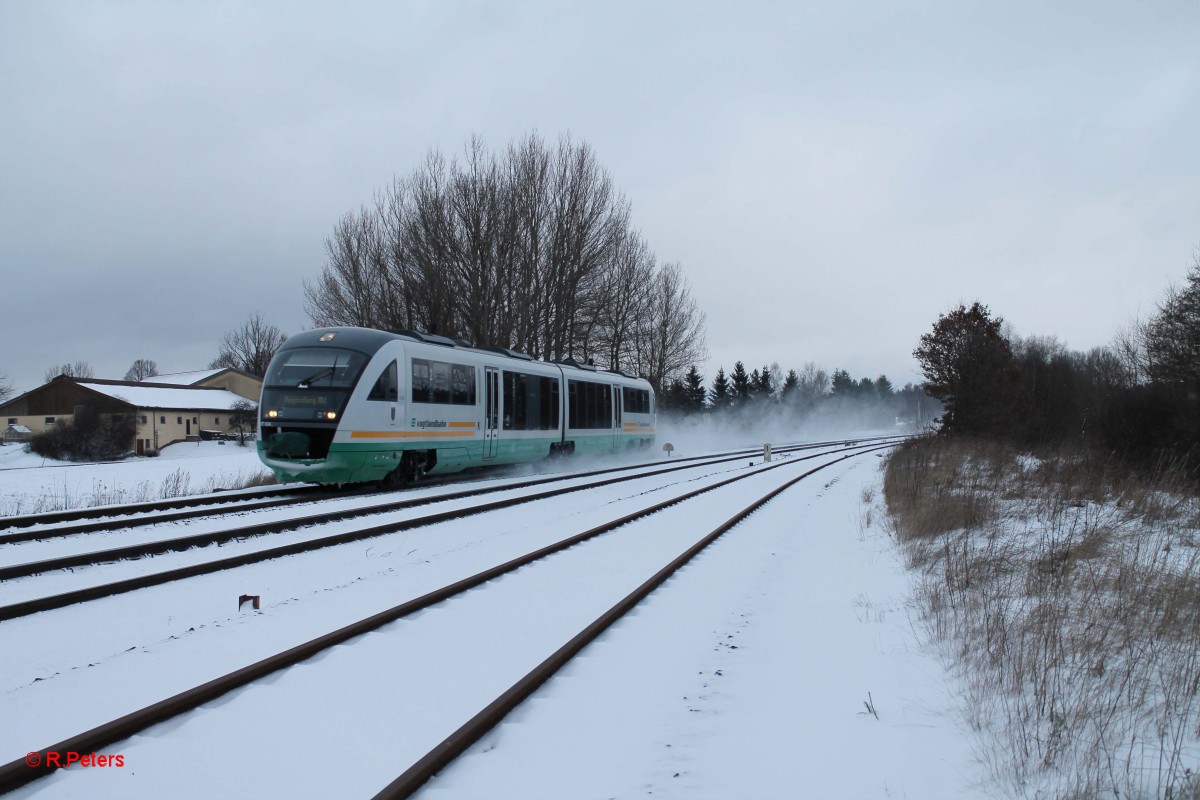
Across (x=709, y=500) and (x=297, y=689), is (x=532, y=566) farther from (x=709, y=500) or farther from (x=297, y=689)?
(x=709, y=500)

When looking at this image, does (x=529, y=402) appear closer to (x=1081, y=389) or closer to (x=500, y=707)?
(x=500, y=707)

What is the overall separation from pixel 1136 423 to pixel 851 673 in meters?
22.8

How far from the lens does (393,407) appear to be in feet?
52.2

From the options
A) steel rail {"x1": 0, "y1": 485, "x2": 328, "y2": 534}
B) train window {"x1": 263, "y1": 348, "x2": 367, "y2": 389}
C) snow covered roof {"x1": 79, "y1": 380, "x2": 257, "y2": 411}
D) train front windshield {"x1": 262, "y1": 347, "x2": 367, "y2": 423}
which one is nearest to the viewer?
steel rail {"x1": 0, "y1": 485, "x2": 328, "y2": 534}

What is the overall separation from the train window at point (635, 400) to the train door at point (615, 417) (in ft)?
1.66

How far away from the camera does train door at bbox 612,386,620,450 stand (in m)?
28.8

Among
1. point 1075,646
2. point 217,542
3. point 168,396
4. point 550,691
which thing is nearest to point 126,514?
point 217,542

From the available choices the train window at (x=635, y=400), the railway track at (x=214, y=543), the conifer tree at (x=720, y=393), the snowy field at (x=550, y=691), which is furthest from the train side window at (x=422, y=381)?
the conifer tree at (x=720, y=393)

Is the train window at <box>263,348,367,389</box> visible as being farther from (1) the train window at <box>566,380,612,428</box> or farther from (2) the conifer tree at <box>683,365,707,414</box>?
(2) the conifer tree at <box>683,365,707,414</box>

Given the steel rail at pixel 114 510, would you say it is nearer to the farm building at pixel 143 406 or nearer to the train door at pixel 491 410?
the train door at pixel 491 410

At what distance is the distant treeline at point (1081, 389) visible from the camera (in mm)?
21828

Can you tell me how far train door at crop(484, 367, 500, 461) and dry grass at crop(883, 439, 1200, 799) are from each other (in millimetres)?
11296

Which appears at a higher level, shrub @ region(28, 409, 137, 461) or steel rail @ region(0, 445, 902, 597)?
shrub @ region(28, 409, 137, 461)

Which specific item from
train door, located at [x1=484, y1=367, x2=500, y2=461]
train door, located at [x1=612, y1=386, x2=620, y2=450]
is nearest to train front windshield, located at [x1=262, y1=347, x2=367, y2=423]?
train door, located at [x1=484, y1=367, x2=500, y2=461]
